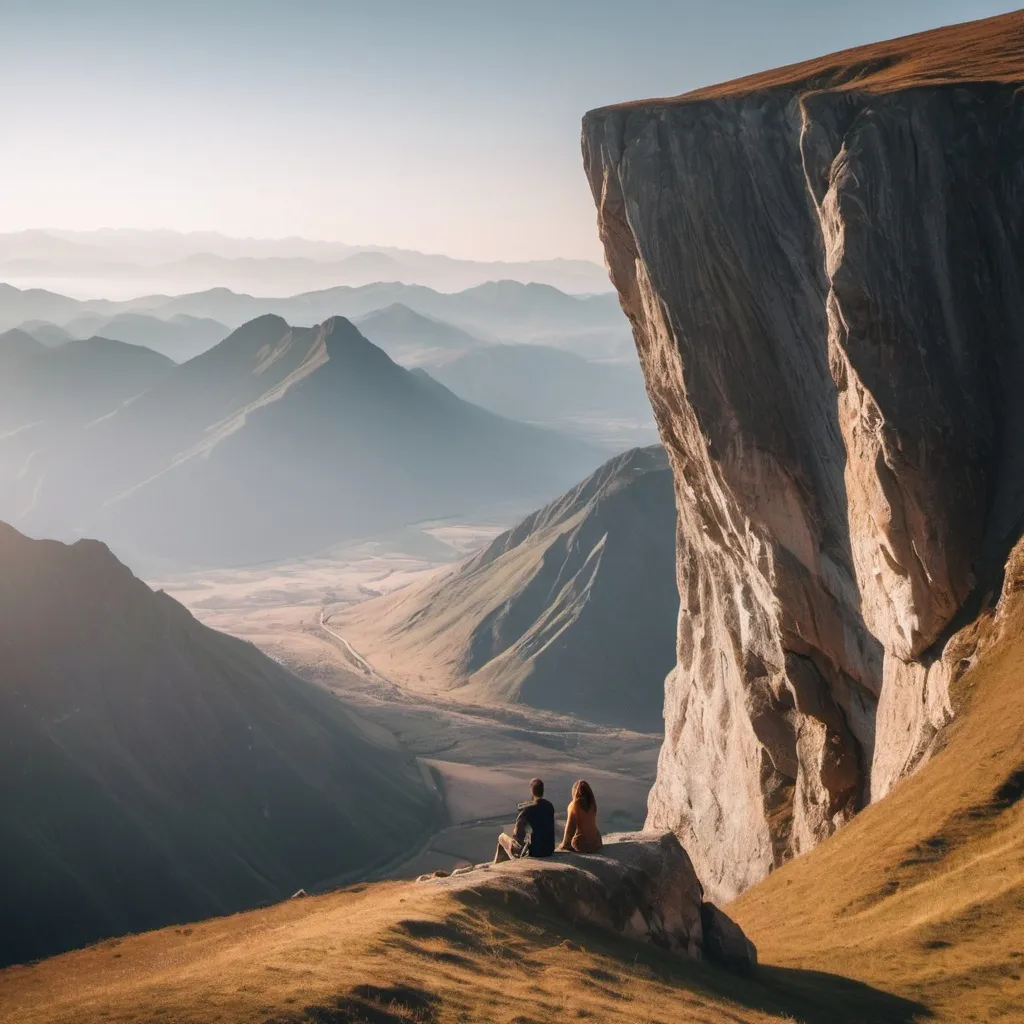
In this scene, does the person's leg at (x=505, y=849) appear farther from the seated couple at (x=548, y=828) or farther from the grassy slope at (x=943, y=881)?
the grassy slope at (x=943, y=881)

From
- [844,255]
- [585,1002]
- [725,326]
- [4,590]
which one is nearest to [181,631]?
[4,590]

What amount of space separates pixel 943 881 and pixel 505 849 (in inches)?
349

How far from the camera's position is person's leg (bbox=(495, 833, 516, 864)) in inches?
865

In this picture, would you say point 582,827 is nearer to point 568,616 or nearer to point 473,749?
point 473,749

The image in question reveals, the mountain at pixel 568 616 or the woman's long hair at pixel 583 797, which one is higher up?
the woman's long hair at pixel 583 797

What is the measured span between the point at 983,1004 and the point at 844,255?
792 inches

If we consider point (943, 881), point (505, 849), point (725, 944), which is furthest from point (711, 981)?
point (943, 881)

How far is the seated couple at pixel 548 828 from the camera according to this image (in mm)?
21141

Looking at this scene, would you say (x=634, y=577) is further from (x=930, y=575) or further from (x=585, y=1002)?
(x=585, y=1002)

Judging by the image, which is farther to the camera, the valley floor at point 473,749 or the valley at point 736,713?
the valley floor at point 473,749

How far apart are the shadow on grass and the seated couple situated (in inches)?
70.1

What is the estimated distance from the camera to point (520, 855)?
2162 cm

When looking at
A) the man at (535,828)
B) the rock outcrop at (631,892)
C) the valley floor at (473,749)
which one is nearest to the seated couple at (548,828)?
the man at (535,828)

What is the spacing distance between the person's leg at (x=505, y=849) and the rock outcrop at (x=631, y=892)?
0.63m
